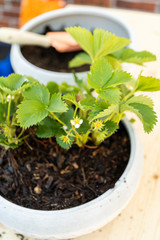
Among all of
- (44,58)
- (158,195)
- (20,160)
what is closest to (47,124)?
(20,160)

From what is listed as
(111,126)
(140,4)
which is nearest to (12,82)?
(111,126)

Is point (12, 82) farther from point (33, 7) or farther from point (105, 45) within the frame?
point (33, 7)

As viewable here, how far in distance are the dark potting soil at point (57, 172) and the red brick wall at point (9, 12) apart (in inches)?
57.2

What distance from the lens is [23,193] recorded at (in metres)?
0.45

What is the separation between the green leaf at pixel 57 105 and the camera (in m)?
0.34

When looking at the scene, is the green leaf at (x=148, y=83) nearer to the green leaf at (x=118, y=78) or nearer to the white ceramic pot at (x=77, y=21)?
the green leaf at (x=118, y=78)

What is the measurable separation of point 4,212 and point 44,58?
471 millimetres

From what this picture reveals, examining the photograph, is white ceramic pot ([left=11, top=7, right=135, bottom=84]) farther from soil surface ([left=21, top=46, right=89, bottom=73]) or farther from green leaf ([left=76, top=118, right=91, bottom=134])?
green leaf ([left=76, top=118, right=91, bottom=134])

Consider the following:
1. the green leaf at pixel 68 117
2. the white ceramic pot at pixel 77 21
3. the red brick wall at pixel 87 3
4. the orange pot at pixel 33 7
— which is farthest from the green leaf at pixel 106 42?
the red brick wall at pixel 87 3

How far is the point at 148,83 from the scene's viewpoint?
1.22 feet

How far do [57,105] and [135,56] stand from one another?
178 millimetres

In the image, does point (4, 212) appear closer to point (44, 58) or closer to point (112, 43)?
point (112, 43)

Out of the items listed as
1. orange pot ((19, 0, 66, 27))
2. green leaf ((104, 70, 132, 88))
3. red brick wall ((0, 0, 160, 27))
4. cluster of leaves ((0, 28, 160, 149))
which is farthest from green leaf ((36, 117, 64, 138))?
red brick wall ((0, 0, 160, 27))

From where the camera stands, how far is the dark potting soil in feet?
1.46
